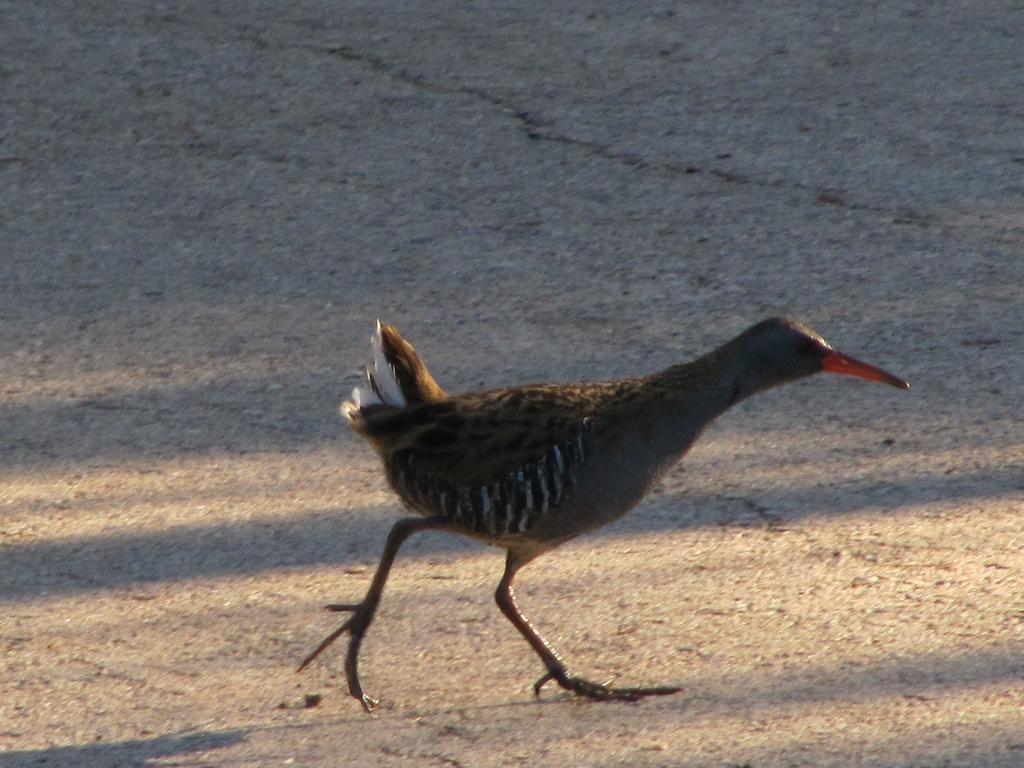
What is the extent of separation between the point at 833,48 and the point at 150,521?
536 centimetres

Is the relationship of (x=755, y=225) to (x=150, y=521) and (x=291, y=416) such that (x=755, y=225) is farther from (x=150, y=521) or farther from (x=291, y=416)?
(x=150, y=521)

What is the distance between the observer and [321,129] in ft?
27.3

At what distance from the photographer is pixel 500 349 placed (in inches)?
248

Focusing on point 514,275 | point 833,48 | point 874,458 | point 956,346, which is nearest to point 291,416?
point 514,275

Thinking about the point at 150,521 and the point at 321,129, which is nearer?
the point at 150,521

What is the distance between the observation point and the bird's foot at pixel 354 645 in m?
4.12

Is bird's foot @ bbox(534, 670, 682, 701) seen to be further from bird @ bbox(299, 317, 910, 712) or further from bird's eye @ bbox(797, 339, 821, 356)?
bird's eye @ bbox(797, 339, 821, 356)

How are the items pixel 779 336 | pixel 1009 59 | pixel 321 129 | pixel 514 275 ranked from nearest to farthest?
pixel 779 336, pixel 514 275, pixel 321 129, pixel 1009 59

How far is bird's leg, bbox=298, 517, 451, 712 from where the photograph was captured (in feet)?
13.5

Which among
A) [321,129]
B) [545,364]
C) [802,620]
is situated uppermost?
[321,129]

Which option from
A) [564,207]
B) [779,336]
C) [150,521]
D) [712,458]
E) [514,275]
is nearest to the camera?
[779,336]

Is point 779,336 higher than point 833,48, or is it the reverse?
point 833,48

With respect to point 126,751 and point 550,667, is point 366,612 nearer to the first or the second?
point 550,667

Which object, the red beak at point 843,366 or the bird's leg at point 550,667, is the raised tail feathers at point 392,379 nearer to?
the bird's leg at point 550,667
